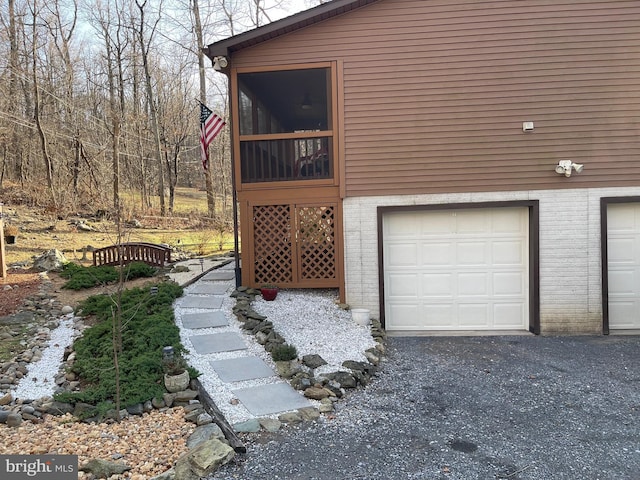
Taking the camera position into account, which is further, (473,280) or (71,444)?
(473,280)

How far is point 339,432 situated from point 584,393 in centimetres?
249

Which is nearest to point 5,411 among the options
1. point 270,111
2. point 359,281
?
point 359,281

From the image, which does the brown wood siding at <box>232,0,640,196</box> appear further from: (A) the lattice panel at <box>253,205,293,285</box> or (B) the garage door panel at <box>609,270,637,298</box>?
(B) the garage door panel at <box>609,270,637,298</box>

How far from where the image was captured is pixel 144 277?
28.0ft

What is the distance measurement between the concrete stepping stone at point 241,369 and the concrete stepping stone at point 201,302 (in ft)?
5.48

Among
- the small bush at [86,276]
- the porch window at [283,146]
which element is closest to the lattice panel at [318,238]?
the porch window at [283,146]

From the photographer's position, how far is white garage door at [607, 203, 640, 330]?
21.2 feet

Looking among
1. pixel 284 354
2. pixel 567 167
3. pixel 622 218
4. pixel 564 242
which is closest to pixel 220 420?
pixel 284 354

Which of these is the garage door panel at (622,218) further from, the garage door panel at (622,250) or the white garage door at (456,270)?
the white garage door at (456,270)

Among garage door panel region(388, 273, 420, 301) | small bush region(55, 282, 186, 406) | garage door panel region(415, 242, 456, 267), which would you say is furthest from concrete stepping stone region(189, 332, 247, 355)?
garage door panel region(415, 242, 456, 267)

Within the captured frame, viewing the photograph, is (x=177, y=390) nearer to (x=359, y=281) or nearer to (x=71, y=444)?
(x=71, y=444)

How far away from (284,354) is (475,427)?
2051mm

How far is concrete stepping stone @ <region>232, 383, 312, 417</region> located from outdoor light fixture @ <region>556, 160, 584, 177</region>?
15.7ft

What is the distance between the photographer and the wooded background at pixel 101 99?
16547mm
